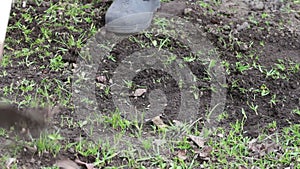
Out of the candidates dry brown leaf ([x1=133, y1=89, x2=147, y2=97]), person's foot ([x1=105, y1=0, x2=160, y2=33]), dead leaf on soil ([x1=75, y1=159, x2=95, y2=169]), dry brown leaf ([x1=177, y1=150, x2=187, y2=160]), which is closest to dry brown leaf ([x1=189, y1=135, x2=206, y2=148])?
dry brown leaf ([x1=177, y1=150, x2=187, y2=160])

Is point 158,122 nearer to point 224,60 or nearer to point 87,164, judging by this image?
point 87,164

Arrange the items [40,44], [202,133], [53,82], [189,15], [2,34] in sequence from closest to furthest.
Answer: [2,34] → [202,133] → [53,82] → [40,44] → [189,15]

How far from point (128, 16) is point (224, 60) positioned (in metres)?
0.69

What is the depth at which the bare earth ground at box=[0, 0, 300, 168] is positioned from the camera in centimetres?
311

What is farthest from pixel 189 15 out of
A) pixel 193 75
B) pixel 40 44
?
pixel 40 44

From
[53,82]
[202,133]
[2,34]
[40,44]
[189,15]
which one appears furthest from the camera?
[189,15]

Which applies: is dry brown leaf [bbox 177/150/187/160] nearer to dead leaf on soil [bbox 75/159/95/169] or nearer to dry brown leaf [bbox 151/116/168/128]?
dry brown leaf [bbox 151/116/168/128]

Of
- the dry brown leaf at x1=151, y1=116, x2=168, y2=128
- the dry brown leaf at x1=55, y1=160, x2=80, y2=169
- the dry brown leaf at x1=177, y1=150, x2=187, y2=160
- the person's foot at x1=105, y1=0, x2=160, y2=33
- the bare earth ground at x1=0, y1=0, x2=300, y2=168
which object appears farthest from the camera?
the person's foot at x1=105, y1=0, x2=160, y2=33

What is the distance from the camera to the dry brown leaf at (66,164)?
271 centimetres

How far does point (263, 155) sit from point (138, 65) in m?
0.97

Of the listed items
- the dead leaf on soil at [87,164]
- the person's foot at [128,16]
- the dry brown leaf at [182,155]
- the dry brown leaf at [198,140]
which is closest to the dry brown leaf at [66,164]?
the dead leaf on soil at [87,164]

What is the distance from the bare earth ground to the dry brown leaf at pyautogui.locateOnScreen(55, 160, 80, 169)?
32mm

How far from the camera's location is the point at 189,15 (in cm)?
386

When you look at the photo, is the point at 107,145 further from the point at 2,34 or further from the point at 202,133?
the point at 2,34
